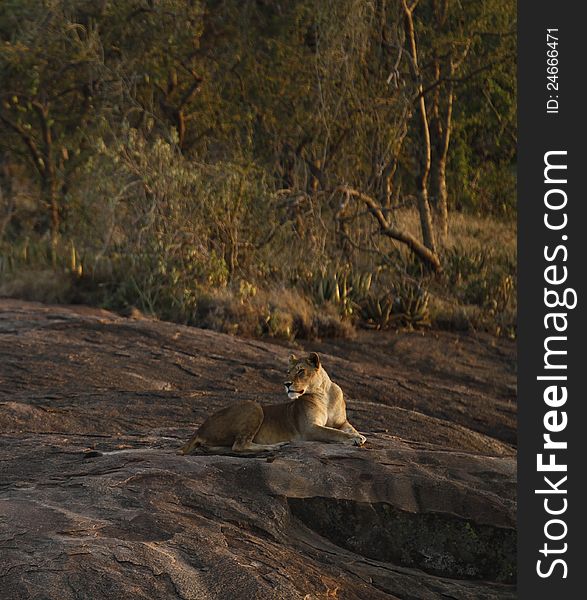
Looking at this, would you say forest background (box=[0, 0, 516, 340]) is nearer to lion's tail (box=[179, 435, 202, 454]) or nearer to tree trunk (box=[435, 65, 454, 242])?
tree trunk (box=[435, 65, 454, 242])

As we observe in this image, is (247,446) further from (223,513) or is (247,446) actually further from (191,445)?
(223,513)

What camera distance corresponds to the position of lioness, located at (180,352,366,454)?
6.47 m

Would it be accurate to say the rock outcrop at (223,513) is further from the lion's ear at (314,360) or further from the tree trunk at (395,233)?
the tree trunk at (395,233)

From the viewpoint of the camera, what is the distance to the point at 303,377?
6699mm

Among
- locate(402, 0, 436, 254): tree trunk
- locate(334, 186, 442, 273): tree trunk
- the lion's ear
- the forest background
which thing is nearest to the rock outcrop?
the lion's ear

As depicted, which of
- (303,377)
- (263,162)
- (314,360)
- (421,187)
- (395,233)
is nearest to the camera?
(303,377)

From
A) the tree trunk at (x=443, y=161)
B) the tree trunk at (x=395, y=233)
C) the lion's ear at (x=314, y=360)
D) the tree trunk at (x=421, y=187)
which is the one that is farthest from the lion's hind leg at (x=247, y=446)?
the tree trunk at (x=443, y=161)

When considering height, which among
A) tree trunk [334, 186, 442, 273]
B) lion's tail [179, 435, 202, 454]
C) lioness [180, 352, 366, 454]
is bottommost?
lion's tail [179, 435, 202, 454]

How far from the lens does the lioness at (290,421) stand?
6.47 metres

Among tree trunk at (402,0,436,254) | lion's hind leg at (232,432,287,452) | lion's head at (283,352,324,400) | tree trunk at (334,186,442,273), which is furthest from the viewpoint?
tree trunk at (402,0,436,254)

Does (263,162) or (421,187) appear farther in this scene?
(263,162)

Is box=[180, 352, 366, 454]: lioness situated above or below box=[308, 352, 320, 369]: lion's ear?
below

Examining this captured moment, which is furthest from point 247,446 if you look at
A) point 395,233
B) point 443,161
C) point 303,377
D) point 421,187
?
point 443,161

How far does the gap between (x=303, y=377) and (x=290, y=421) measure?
0.28 metres
